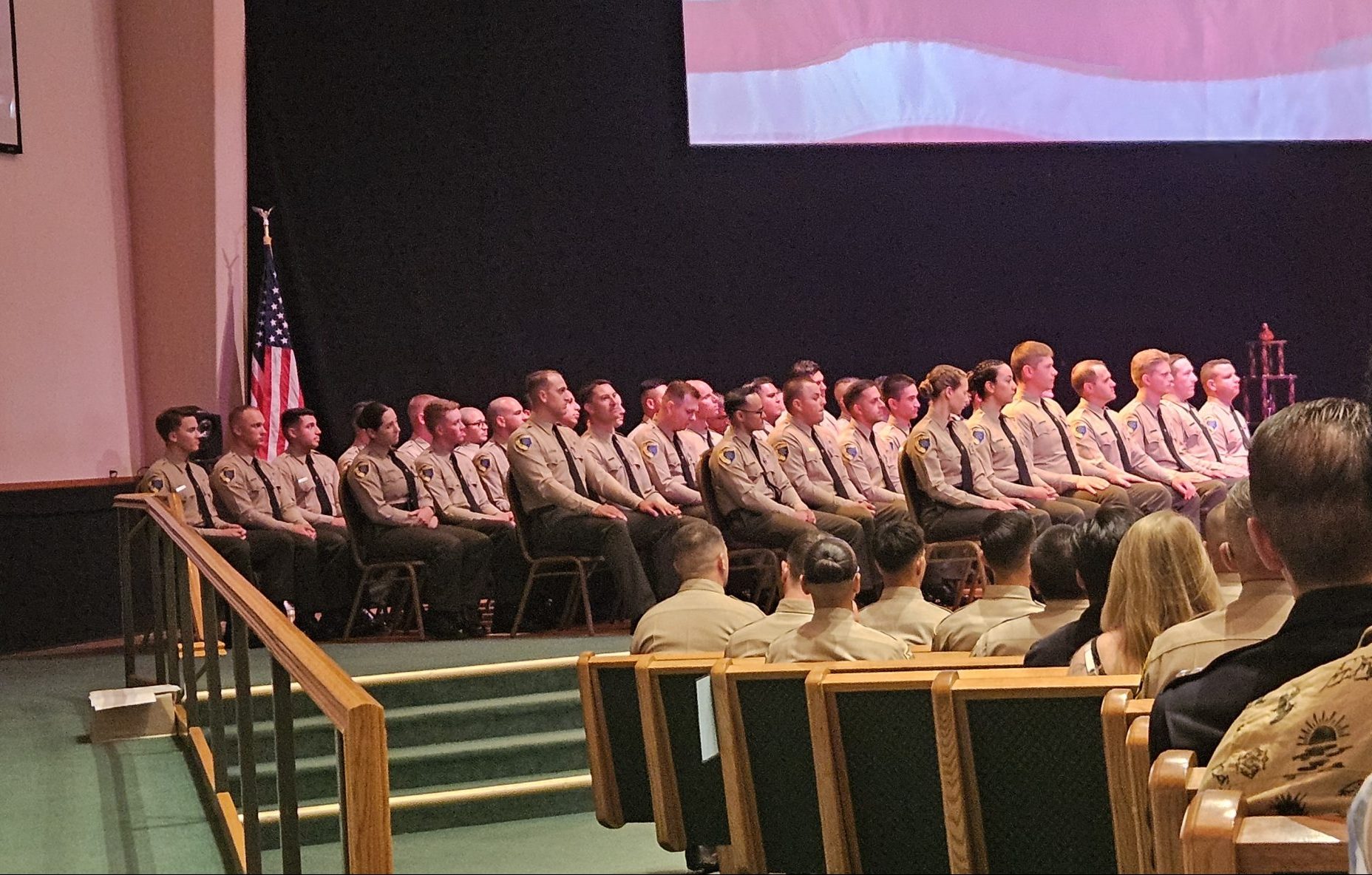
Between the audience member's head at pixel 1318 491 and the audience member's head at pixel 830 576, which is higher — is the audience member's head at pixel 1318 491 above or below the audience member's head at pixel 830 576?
above

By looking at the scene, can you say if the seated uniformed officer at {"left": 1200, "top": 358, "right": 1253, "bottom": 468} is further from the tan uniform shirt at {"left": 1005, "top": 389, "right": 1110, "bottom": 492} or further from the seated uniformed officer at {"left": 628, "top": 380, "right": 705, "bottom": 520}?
the seated uniformed officer at {"left": 628, "top": 380, "right": 705, "bottom": 520}

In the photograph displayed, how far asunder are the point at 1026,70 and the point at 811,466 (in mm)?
3690

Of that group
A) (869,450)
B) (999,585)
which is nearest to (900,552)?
(999,585)

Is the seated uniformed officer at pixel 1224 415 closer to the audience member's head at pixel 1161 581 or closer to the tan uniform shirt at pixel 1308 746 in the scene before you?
the audience member's head at pixel 1161 581

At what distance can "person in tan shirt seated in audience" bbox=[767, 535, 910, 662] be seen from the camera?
4062mm

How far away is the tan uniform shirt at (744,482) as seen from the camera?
7.64 m

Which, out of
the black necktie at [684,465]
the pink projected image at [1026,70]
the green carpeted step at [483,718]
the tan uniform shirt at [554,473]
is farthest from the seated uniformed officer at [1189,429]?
the green carpeted step at [483,718]

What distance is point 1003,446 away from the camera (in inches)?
328

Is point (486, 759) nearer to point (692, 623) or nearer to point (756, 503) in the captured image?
point (692, 623)

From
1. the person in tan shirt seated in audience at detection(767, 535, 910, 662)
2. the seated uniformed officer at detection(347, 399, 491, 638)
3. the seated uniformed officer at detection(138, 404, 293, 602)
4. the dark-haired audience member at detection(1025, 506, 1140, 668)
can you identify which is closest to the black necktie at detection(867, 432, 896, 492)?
the seated uniformed officer at detection(347, 399, 491, 638)

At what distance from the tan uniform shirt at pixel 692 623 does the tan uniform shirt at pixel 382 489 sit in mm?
2830

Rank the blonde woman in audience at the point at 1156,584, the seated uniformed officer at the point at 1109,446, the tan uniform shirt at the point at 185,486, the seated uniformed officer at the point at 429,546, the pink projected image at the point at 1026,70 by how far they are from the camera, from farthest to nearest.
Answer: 1. the pink projected image at the point at 1026,70
2. the seated uniformed officer at the point at 1109,446
3. the tan uniform shirt at the point at 185,486
4. the seated uniformed officer at the point at 429,546
5. the blonde woman in audience at the point at 1156,584

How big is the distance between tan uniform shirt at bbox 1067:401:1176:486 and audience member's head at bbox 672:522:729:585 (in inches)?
161

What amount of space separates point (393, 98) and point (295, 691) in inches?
309
